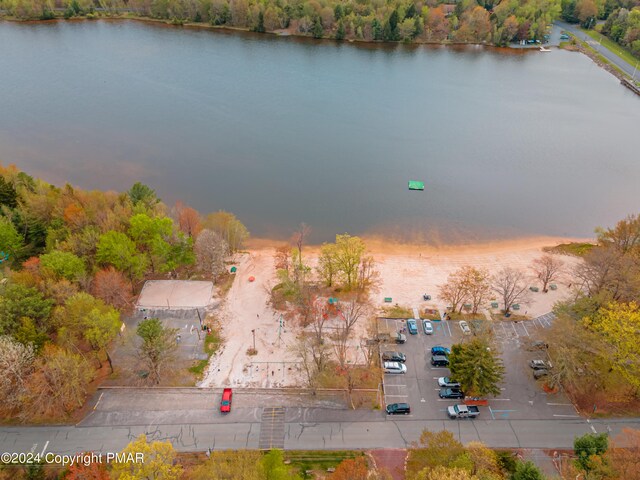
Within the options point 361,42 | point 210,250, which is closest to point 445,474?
point 210,250

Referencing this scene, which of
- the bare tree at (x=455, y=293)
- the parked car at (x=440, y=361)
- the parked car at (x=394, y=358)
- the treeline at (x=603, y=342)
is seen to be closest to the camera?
the treeline at (x=603, y=342)

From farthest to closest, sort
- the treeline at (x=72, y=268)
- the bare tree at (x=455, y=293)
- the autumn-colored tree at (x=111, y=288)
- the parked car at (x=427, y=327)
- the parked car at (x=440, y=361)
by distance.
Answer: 1. the bare tree at (x=455, y=293)
2. the parked car at (x=427, y=327)
3. the autumn-colored tree at (x=111, y=288)
4. the parked car at (x=440, y=361)
5. the treeline at (x=72, y=268)

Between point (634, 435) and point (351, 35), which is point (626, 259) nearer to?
point (634, 435)

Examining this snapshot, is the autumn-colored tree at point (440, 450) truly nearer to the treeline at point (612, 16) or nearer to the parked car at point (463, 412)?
the parked car at point (463, 412)

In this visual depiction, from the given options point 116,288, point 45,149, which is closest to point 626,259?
point 116,288

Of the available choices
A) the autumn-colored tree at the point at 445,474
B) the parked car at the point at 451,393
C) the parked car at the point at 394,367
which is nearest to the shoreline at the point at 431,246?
the parked car at the point at 394,367

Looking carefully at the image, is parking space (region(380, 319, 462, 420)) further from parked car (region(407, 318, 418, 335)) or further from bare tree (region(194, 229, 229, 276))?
bare tree (region(194, 229, 229, 276))

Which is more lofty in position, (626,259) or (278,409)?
(626,259)

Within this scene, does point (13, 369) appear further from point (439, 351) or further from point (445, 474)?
point (439, 351)
